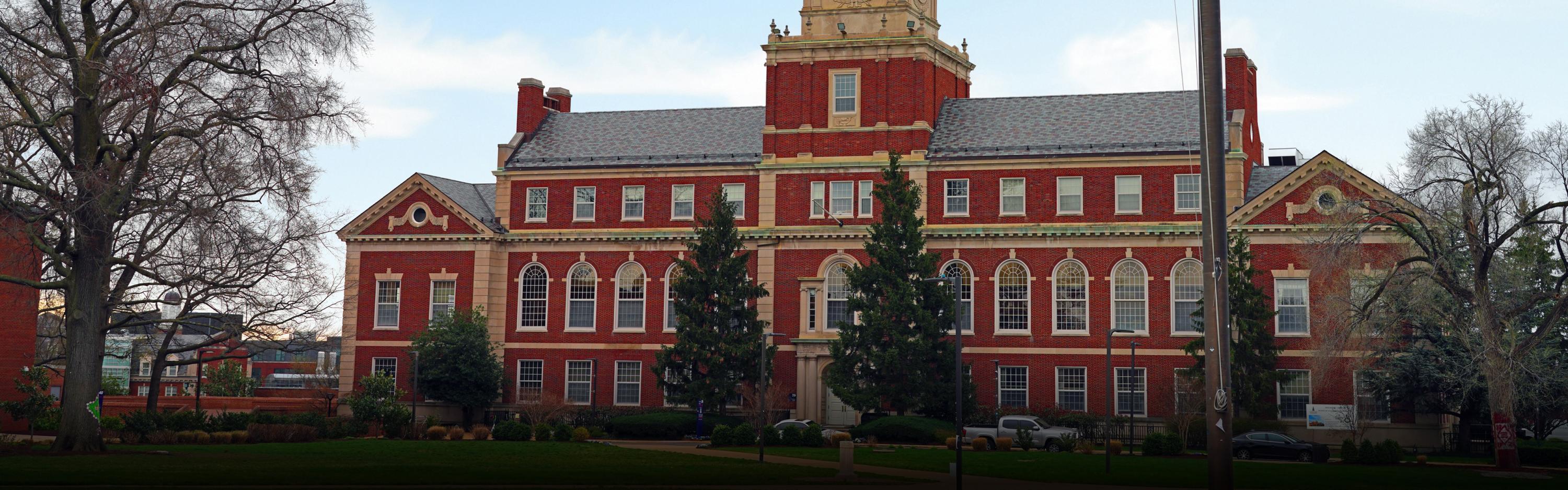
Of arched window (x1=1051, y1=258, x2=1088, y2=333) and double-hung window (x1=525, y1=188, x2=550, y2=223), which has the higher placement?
double-hung window (x1=525, y1=188, x2=550, y2=223)

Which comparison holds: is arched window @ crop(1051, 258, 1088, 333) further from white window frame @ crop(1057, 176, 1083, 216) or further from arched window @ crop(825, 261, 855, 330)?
arched window @ crop(825, 261, 855, 330)

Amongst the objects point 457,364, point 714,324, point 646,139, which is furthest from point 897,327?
point 457,364

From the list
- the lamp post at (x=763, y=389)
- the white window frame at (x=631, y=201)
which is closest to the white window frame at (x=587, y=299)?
Answer: the white window frame at (x=631, y=201)

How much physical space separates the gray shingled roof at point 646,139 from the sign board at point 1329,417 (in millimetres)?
24572

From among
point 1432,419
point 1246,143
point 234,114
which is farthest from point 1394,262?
point 234,114

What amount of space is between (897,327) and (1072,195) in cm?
1015

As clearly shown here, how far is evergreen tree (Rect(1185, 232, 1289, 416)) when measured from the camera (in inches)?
2124

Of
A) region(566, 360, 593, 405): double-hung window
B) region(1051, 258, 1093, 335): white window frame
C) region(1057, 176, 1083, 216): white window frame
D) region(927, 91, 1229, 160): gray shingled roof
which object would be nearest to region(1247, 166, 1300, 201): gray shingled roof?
region(927, 91, 1229, 160): gray shingled roof

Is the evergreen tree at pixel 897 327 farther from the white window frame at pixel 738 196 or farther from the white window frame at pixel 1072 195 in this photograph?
the white window frame at pixel 738 196

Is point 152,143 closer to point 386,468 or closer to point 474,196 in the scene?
point 386,468

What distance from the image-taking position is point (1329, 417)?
183 ft

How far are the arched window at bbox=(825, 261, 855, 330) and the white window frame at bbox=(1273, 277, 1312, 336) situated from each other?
16.9 metres

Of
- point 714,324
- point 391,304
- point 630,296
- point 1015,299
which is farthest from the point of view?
point 391,304

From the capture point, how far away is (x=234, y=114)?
3750 cm
